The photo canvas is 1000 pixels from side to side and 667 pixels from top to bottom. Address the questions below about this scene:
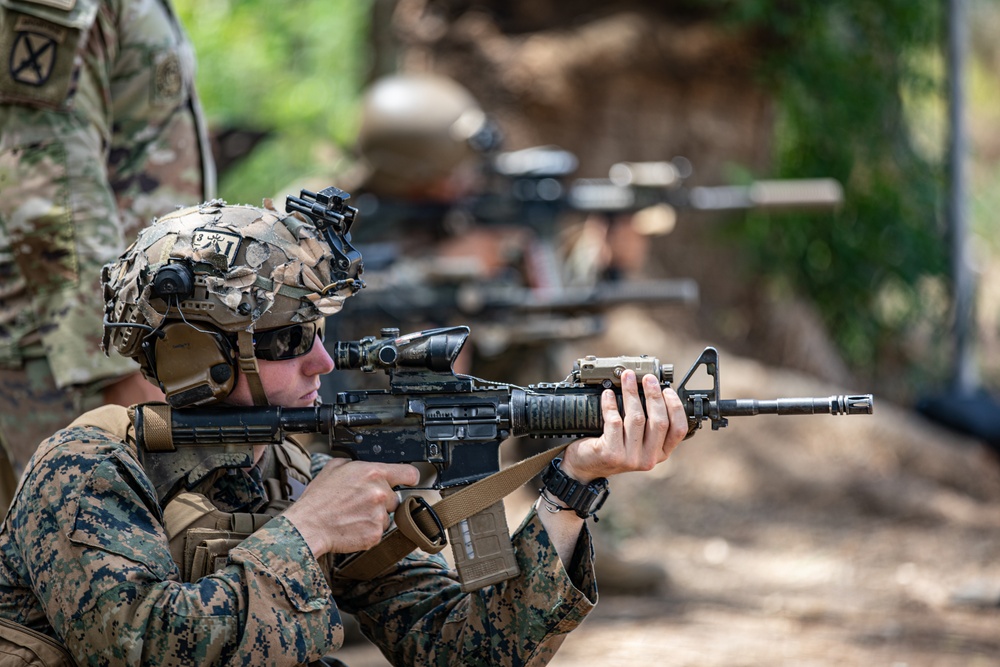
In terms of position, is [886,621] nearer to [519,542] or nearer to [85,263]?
[519,542]

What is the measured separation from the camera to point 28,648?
7.93 ft

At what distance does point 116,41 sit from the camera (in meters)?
3.54

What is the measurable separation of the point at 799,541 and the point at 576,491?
499 centimetres

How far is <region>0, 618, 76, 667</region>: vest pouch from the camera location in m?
2.41

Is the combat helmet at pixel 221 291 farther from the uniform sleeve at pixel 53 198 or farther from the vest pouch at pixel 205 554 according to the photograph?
the uniform sleeve at pixel 53 198

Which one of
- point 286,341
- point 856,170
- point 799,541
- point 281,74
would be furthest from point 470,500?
point 281,74

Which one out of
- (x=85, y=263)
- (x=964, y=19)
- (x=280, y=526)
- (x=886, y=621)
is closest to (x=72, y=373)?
(x=85, y=263)

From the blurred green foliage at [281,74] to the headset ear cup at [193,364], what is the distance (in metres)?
6.85

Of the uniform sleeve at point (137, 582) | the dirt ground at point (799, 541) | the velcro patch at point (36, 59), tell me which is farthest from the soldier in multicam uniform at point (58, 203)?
the dirt ground at point (799, 541)

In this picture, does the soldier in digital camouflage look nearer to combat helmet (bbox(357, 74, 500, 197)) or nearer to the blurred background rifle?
the blurred background rifle

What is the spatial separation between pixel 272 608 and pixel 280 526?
18cm

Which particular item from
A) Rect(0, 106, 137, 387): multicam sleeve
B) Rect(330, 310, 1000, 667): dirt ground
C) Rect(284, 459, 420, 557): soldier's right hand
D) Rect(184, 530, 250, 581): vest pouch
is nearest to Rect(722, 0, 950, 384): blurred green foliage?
Rect(330, 310, 1000, 667): dirt ground

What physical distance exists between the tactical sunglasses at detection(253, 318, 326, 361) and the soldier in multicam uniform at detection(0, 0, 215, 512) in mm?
807

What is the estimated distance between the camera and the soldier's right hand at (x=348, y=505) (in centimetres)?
258
